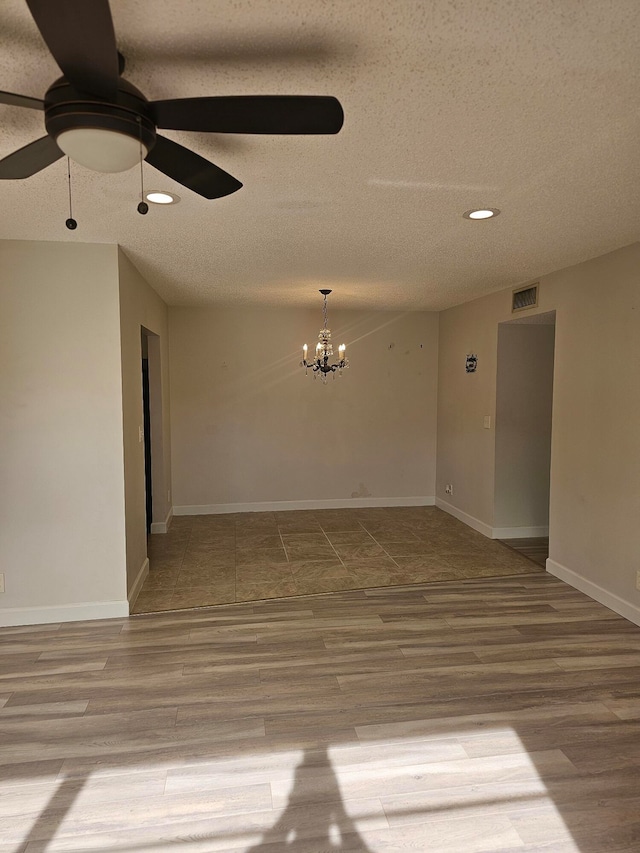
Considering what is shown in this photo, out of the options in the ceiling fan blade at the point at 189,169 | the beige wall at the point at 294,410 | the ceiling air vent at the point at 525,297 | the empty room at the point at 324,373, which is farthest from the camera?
the beige wall at the point at 294,410

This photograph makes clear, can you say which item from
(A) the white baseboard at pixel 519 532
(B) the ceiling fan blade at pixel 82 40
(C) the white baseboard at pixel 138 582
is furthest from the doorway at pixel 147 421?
(B) the ceiling fan blade at pixel 82 40

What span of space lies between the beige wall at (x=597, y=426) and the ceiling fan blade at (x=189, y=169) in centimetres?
289

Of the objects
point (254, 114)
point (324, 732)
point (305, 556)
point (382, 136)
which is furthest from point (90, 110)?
point (305, 556)

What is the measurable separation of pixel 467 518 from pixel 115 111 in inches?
215

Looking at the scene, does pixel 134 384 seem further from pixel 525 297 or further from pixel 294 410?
pixel 525 297

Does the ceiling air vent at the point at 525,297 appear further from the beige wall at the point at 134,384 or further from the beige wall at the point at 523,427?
the beige wall at the point at 134,384

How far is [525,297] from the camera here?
475 centimetres

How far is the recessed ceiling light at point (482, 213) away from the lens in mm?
2756

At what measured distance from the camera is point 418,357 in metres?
6.79

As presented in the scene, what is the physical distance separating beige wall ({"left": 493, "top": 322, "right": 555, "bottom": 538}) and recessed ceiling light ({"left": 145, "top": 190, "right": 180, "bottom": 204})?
361cm

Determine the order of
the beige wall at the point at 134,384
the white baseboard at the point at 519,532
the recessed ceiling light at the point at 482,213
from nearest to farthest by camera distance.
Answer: the recessed ceiling light at the point at 482,213 < the beige wall at the point at 134,384 < the white baseboard at the point at 519,532

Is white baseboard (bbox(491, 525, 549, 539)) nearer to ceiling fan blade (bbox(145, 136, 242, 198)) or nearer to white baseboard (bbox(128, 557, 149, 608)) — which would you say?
white baseboard (bbox(128, 557, 149, 608))

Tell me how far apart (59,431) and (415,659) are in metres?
2.64

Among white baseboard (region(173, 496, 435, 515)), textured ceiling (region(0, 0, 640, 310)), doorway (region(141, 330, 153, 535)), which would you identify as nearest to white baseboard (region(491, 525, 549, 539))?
white baseboard (region(173, 496, 435, 515))
